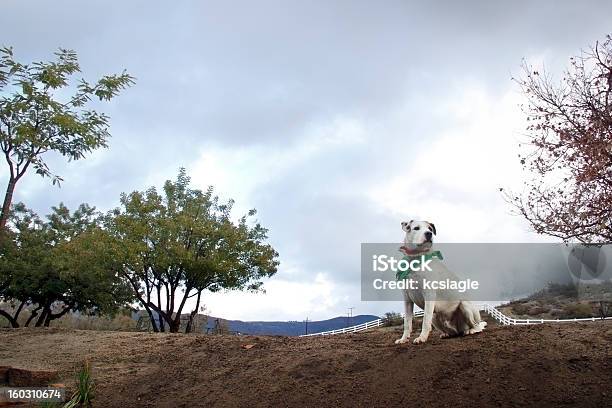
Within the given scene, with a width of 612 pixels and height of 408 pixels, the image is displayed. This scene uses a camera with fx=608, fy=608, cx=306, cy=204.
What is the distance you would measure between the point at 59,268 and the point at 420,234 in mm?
22072

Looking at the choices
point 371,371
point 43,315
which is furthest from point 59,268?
point 371,371

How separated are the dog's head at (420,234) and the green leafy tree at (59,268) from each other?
682 inches

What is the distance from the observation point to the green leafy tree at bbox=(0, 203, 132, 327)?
2488 centimetres

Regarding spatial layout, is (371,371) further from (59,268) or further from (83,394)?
(59,268)

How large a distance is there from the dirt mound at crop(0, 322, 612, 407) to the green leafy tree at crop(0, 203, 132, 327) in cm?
1209

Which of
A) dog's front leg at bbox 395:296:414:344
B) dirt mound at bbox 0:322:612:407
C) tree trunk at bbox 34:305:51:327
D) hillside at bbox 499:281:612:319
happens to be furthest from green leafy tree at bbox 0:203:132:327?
hillside at bbox 499:281:612:319

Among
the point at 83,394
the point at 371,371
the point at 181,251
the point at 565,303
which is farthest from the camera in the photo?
the point at 565,303

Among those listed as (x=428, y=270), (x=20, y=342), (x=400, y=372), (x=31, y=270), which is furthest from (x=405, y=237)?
(x=31, y=270)

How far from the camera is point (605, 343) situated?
9.14 meters

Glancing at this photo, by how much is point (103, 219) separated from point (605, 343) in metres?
26.9

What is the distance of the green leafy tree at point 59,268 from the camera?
24.9 meters

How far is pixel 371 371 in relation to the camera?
927cm

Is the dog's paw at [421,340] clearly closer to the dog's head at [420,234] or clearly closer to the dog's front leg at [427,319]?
the dog's front leg at [427,319]

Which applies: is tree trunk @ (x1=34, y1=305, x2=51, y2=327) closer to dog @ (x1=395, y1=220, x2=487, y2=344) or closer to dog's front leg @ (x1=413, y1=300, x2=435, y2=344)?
dog @ (x1=395, y1=220, x2=487, y2=344)
